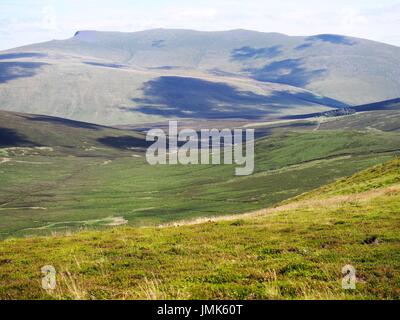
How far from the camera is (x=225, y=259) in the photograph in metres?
24.3

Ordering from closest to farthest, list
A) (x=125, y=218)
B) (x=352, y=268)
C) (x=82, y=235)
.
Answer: (x=352, y=268) → (x=82, y=235) → (x=125, y=218)

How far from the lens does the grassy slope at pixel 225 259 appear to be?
19.0 metres

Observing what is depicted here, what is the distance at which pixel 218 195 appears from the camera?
16900 cm

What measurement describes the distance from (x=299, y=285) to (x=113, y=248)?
12570mm

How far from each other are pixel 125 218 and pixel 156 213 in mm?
8928

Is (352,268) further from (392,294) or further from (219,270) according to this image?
(219,270)

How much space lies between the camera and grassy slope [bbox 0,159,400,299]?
19.0 meters

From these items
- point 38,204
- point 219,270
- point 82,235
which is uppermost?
point 219,270
